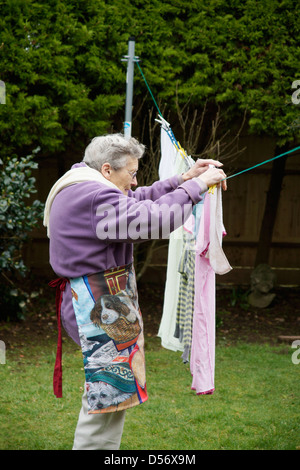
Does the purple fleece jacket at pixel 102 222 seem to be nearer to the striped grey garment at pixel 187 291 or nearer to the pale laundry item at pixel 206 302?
the pale laundry item at pixel 206 302

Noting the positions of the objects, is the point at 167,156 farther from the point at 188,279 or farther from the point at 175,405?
the point at 175,405

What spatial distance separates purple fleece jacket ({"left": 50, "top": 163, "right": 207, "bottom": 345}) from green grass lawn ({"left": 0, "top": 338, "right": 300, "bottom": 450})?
1396 millimetres

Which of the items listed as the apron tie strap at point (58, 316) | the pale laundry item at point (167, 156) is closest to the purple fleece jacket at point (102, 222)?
the apron tie strap at point (58, 316)

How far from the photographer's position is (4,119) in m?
4.94

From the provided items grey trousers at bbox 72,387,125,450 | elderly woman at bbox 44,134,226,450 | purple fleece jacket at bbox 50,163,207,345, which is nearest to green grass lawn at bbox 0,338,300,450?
grey trousers at bbox 72,387,125,450

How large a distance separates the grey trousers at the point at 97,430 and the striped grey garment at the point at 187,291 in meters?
1.13

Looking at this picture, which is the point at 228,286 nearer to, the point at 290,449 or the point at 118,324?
the point at 290,449

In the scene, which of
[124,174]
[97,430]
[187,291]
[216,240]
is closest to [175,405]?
[187,291]

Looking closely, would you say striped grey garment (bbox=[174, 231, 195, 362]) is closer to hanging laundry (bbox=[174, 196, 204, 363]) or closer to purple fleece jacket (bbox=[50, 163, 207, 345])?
hanging laundry (bbox=[174, 196, 204, 363])

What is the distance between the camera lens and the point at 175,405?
153 inches

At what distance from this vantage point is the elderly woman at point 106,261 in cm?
214

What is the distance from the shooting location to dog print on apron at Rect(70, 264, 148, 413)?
222cm
